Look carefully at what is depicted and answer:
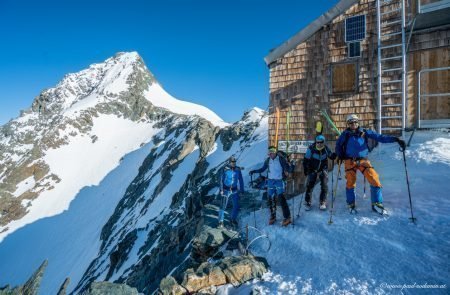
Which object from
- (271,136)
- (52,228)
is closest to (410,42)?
(271,136)

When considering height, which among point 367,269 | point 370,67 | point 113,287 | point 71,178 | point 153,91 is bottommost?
point 71,178

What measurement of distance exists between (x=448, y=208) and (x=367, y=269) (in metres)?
3.04

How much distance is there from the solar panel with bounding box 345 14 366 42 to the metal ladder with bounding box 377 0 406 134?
55cm

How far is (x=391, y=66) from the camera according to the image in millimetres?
12133

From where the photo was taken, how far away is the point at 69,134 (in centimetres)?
8825

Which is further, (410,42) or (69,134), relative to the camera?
(69,134)

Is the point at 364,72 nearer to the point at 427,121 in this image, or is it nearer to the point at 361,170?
the point at 427,121

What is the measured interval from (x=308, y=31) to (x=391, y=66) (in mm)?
3621

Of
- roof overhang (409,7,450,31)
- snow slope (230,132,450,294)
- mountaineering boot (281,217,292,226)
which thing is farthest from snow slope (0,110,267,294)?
roof overhang (409,7,450,31)

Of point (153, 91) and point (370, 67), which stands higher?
point (153, 91)

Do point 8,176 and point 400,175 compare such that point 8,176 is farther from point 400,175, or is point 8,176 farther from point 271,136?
point 400,175

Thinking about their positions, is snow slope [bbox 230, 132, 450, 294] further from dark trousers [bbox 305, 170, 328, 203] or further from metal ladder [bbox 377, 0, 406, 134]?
metal ladder [bbox 377, 0, 406, 134]

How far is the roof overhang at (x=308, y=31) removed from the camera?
510 inches

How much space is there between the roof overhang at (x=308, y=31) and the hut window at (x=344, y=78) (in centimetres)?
183
